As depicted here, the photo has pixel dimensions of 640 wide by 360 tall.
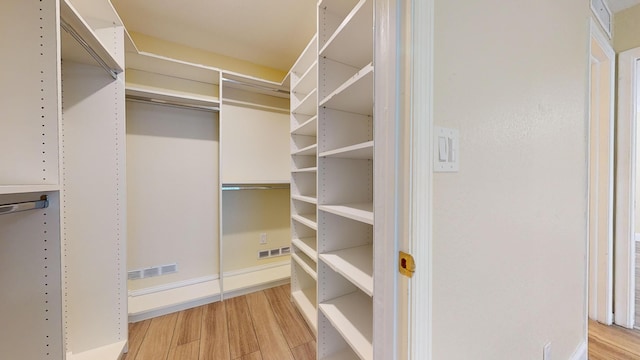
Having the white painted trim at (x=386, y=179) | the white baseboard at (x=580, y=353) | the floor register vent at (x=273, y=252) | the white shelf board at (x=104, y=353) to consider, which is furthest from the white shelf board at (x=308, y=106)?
the white baseboard at (x=580, y=353)

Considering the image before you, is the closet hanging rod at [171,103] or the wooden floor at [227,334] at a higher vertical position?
the closet hanging rod at [171,103]

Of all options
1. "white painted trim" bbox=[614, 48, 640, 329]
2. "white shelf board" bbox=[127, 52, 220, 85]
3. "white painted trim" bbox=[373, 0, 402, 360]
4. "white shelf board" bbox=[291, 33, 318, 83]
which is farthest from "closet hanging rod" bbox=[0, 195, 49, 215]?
"white painted trim" bbox=[614, 48, 640, 329]

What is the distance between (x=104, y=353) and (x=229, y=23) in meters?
2.56

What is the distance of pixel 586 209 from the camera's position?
1.25 metres

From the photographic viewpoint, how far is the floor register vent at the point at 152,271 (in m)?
1.96

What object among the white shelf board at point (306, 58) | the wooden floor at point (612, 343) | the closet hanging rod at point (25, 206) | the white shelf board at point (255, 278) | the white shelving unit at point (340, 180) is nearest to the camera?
the closet hanging rod at point (25, 206)

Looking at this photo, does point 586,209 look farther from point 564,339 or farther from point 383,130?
point 383,130

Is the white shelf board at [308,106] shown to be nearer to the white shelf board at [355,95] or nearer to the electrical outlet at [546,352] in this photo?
the white shelf board at [355,95]

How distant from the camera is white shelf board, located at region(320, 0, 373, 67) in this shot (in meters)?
0.94

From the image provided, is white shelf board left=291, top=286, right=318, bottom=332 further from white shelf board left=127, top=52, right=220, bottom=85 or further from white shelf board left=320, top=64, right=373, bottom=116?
white shelf board left=127, top=52, right=220, bottom=85

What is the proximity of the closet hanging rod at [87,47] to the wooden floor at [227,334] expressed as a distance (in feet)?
6.03

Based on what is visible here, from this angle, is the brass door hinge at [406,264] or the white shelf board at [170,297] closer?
the brass door hinge at [406,264]

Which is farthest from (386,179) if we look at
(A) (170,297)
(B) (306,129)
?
(A) (170,297)

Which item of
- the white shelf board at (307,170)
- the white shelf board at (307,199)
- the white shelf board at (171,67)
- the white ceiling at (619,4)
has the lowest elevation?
the white shelf board at (307,199)
